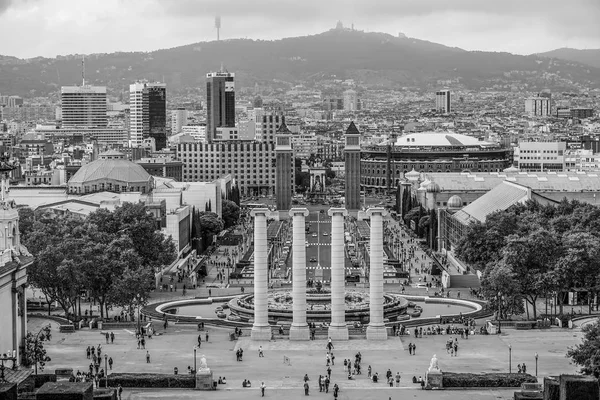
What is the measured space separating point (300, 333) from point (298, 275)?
11.4 ft

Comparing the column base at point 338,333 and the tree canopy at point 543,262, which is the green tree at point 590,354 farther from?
the tree canopy at point 543,262

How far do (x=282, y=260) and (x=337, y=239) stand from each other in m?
58.2

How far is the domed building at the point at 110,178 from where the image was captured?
175000 mm

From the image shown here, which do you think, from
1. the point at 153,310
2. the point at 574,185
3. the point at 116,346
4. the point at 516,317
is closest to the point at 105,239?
the point at 153,310

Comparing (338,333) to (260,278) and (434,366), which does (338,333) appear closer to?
(260,278)

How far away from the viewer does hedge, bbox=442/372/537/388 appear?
69250mm

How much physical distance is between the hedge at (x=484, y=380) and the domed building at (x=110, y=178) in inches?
4187

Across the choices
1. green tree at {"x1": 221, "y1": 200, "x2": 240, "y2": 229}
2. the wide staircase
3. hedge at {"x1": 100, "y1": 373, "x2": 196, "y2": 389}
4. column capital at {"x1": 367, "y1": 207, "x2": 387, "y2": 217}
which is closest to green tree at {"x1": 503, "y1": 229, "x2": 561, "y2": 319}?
column capital at {"x1": 367, "y1": 207, "x2": 387, "y2": 217}

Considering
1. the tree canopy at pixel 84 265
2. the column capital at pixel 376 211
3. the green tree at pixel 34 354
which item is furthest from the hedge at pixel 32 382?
the tree canopy at pixel 84 265

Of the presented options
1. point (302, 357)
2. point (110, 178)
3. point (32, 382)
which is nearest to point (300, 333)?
point (302, 357)

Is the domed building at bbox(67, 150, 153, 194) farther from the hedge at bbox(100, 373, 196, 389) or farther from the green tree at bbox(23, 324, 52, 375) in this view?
the hedge at bbox(100, 373, 196, 389)

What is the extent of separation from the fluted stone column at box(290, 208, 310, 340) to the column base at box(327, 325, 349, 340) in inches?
54.4

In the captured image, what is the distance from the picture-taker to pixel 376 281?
8594cm

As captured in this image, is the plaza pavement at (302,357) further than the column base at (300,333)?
No
